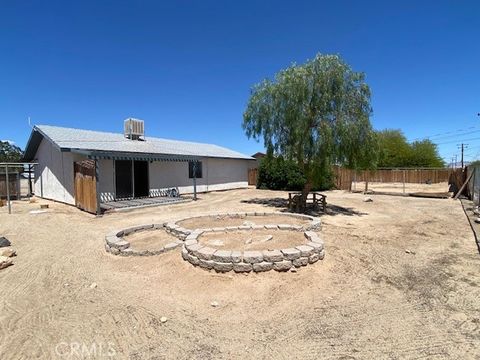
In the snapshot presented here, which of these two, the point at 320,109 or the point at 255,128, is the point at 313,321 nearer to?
the point at 320,109

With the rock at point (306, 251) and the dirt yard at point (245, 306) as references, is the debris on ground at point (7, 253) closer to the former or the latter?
the dirt yard at point (245, 306)

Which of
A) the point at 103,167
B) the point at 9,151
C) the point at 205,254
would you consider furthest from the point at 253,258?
the point at 9,151

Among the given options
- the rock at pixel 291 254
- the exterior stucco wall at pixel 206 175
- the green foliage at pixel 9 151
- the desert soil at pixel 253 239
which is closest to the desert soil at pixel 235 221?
the desert soil at pixel 253 239

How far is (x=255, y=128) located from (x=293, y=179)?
377 inches

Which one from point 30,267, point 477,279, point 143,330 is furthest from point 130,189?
point 477,279

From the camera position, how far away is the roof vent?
59.1 feet

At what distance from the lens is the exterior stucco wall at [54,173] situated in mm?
13602

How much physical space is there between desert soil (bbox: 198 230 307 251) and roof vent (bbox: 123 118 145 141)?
44.4 feet

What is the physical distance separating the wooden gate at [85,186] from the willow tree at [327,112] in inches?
314

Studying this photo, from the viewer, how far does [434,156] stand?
4072 centimetres

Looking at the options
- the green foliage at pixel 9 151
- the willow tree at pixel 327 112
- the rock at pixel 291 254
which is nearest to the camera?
the rock at pixel 291 254

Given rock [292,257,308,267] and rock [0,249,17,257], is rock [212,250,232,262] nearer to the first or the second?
rock [292,257,308,267]

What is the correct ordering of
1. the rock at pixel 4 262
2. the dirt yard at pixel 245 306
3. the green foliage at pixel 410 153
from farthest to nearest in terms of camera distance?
the green foliage at pixel 410 153, the rock at pixel 4 262, the dirt yard at pixel 245 306

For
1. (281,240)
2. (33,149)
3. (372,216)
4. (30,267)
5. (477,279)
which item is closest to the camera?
(477,279)
